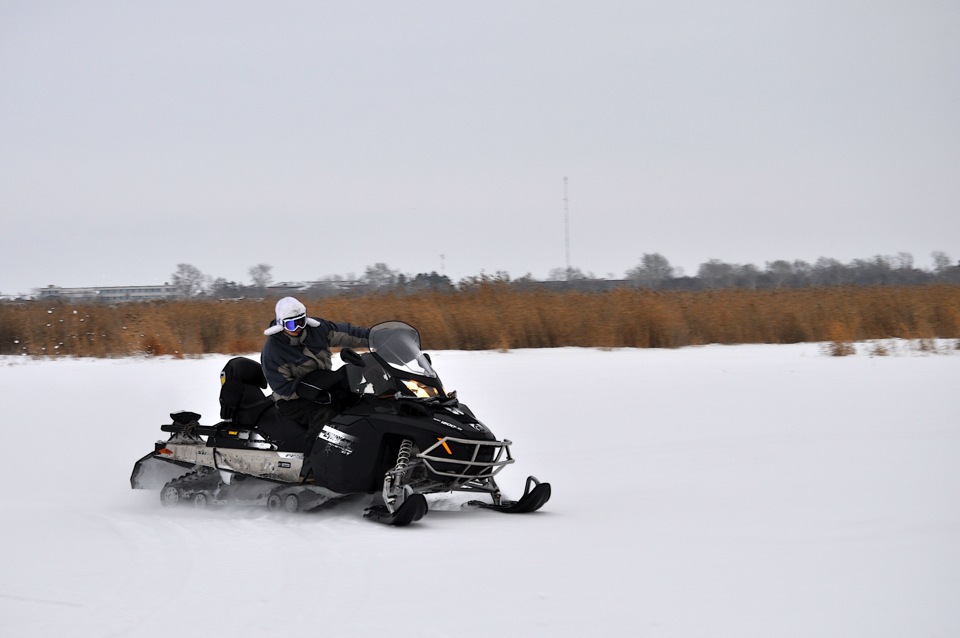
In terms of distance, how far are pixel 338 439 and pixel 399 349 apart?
2.56 feet

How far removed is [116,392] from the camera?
14.2 m

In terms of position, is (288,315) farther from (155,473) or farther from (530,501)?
(530,501)

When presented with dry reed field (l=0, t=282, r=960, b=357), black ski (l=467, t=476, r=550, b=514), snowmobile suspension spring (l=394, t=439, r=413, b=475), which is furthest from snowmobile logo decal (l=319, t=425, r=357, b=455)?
dry reed field (l=0, t=282, r=960, b=357)

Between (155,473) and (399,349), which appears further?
(155,473)

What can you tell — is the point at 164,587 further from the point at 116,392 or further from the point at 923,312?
the point at 923,312

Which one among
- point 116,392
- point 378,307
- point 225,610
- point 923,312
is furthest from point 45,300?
point 225,610

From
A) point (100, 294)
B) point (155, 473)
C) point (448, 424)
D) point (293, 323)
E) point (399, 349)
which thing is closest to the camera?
point (448, 424)

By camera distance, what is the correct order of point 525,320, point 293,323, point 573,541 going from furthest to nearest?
1. point 525,320
2. point 293,323
3. point 573,541

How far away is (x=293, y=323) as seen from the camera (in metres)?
7.27

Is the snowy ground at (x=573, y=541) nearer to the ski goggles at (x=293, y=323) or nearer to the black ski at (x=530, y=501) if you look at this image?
the black ski at (x=530, y=501)

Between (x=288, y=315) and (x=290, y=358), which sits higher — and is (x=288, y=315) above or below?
above

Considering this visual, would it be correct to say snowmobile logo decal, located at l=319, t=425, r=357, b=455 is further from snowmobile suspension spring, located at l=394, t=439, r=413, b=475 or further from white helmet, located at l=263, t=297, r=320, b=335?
white helmet, located at l=263, t=297, r=320, b=335

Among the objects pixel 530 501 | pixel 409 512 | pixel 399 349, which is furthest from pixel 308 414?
pixel 530 501

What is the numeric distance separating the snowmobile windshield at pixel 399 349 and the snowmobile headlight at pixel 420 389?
0.09 m
